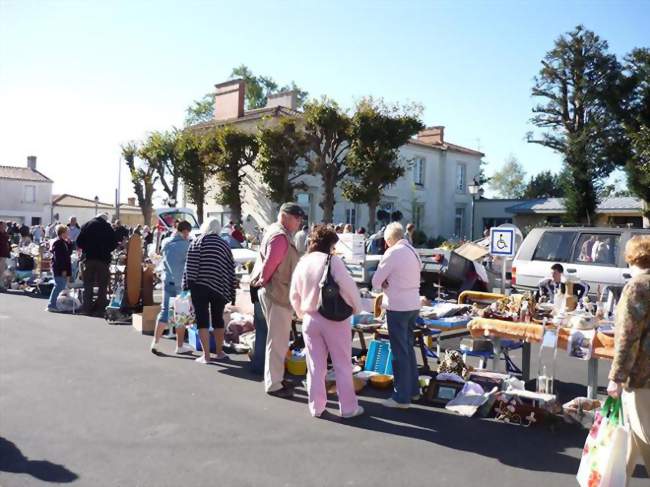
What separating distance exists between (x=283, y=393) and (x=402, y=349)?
4.58ft

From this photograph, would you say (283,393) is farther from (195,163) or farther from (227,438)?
(195,163)

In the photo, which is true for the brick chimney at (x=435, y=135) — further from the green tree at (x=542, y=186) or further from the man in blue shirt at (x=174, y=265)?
the man in blue shirt at (x=174, y=265)

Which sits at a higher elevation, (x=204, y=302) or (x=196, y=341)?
(x=204, y=302)

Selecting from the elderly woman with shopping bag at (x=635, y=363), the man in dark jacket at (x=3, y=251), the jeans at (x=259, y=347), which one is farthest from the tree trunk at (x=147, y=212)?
the elderly woman with shopping bag at (x=635, y=363)

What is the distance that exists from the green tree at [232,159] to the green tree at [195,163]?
451mm

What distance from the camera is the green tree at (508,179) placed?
242 ft

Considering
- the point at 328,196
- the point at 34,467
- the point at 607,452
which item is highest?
the point at 328,196

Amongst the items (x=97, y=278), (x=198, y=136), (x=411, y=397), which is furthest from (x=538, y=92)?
(x=411, y=397)

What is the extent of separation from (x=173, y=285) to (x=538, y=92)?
36.5 meters

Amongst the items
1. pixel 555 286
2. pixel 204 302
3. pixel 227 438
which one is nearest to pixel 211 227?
pixel 204 302

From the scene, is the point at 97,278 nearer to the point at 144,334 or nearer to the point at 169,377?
the point at 144,334

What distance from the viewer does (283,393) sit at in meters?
6.14

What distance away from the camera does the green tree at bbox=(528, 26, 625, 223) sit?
34.1 metres

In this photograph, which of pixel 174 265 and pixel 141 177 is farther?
pixel 141 177
